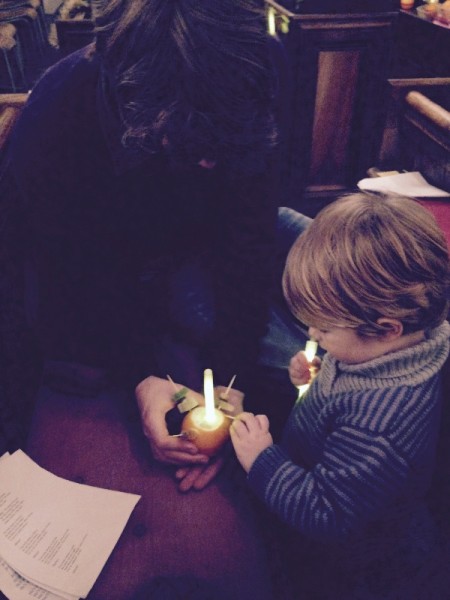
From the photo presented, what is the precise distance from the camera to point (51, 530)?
106 cm

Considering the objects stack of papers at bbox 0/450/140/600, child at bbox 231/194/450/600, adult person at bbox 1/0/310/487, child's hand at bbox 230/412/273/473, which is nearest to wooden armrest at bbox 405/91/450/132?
adult person at bbox 1/0/310/487

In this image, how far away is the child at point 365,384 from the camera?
0.90 m

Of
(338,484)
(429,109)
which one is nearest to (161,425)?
(338,484)

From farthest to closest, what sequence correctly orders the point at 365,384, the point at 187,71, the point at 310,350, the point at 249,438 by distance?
the point at 310,350 < the point at 249,438 < the point at 365,384 < the point at 187,71

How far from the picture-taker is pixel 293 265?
0.98 meters

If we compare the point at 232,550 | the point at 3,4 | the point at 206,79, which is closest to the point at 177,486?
the point at 232,550

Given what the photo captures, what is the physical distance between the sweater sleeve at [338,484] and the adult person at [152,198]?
0.65 feet

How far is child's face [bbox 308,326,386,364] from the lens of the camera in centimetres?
97

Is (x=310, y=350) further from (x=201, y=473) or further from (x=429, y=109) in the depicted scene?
(x=429, y=109)

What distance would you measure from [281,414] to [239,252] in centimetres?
50

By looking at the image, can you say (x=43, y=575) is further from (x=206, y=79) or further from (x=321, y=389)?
(x=206, y=79)

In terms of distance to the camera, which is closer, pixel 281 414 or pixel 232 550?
pixel 232 550

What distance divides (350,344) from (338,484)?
247 millimetres

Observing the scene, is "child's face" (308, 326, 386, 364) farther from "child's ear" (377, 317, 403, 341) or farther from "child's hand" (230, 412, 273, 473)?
"child's hand" (230, 412, 273, 473)
